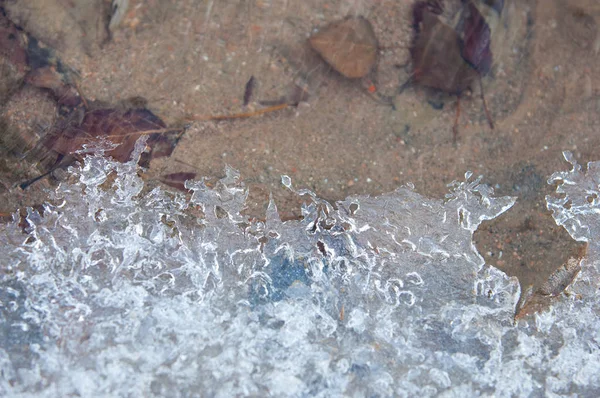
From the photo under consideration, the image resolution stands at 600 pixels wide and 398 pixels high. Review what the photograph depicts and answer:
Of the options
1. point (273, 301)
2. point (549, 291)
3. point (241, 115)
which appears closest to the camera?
point (273, 301)

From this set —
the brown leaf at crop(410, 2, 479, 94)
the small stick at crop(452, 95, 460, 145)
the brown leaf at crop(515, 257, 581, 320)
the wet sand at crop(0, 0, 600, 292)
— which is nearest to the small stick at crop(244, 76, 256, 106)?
the wet sand at crop(0, 0, 600, 292)

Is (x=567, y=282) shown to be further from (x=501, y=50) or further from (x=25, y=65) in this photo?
(x=25, y=65)

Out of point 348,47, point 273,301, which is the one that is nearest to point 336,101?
point 348,47

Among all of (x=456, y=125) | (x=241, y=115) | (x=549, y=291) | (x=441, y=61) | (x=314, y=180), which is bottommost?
(x=549, y=291)

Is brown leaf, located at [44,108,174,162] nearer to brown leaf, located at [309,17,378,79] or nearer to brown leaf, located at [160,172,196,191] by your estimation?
brown leaf, located at [160,172,196,191]

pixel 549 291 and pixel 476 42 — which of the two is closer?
pixel 549 291

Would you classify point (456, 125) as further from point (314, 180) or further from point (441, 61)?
point (314, 180)

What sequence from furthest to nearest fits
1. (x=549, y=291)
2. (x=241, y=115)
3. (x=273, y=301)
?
1. (x=241, y=115)
2. (x=549, y=291)
3. (x=273, y=301)

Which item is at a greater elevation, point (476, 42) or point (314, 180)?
point (476, 42)
